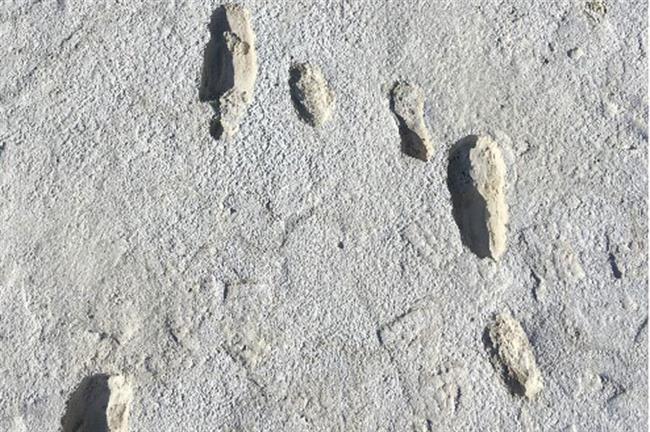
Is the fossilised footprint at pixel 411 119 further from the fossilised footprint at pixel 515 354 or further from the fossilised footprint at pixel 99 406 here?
the fossilised footprint at pixel 99 406

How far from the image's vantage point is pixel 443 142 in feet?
4.84

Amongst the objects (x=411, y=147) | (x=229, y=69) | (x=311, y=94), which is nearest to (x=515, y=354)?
(x=411, y=147)

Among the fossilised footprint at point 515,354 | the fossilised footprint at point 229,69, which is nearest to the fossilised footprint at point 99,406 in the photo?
the fossilised footprint at point 229,69

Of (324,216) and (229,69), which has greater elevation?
(229,69)

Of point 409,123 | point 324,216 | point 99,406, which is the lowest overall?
point 99,406

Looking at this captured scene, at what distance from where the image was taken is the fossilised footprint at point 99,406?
138 centimetres

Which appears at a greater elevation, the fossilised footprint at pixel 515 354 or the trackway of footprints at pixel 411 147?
the trackway of footprints at pixel 411 147

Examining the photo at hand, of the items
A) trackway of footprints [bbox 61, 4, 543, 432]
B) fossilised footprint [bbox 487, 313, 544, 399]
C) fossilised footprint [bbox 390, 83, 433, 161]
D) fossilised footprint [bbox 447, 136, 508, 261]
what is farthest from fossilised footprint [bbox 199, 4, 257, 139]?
fossilised footprint [bbox 487, 313, 544, 399]

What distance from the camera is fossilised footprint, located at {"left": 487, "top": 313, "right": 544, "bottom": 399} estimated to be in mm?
1407

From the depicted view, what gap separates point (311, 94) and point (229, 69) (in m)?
0.13

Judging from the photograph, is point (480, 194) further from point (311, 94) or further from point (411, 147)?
point (311, 94)

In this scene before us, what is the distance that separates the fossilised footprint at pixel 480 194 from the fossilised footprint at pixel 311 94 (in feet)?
0.67

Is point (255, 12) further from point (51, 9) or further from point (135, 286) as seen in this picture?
point (135, 286)

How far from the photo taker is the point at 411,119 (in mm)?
1479
